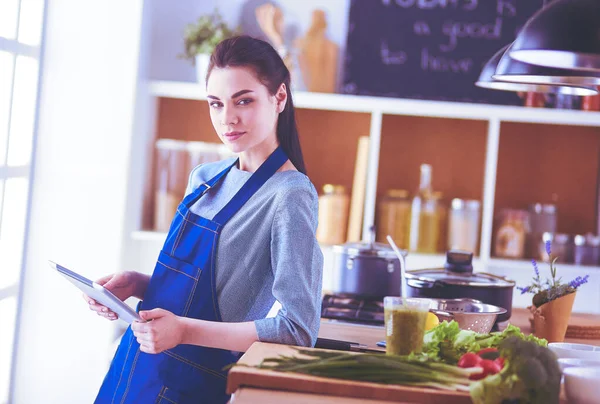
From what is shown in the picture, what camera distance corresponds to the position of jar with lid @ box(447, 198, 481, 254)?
368 cm

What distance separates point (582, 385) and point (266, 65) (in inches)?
37.7

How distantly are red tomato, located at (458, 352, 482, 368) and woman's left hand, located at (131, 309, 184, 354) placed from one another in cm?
56

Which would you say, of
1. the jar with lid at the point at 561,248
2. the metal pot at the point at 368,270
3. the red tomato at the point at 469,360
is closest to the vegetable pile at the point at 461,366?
the red tomato at the point at 469,360

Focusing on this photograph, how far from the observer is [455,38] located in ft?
12.3

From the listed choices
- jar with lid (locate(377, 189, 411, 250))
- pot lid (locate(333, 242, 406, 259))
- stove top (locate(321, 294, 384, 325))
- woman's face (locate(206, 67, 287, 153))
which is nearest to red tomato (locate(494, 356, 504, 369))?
woman's face (locate(206, 67, 287, 153))

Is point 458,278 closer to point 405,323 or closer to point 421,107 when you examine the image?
point 405,323

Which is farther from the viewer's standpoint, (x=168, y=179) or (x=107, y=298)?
(x=168, y=179)

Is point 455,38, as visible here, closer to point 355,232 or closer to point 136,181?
point 355,232

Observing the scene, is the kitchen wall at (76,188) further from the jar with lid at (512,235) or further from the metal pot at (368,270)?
the jar with lid at (512,235)

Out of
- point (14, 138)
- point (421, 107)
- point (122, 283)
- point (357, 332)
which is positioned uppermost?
point (421, 107)

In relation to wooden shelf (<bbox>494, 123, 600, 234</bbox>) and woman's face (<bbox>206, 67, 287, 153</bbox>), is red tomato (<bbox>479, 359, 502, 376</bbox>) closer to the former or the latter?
woman's face (<bbox>206, 67, 287, 153</bbox>)

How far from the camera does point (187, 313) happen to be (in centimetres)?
185

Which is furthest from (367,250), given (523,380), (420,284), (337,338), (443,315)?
(523,380)

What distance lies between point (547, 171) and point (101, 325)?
207 cm
